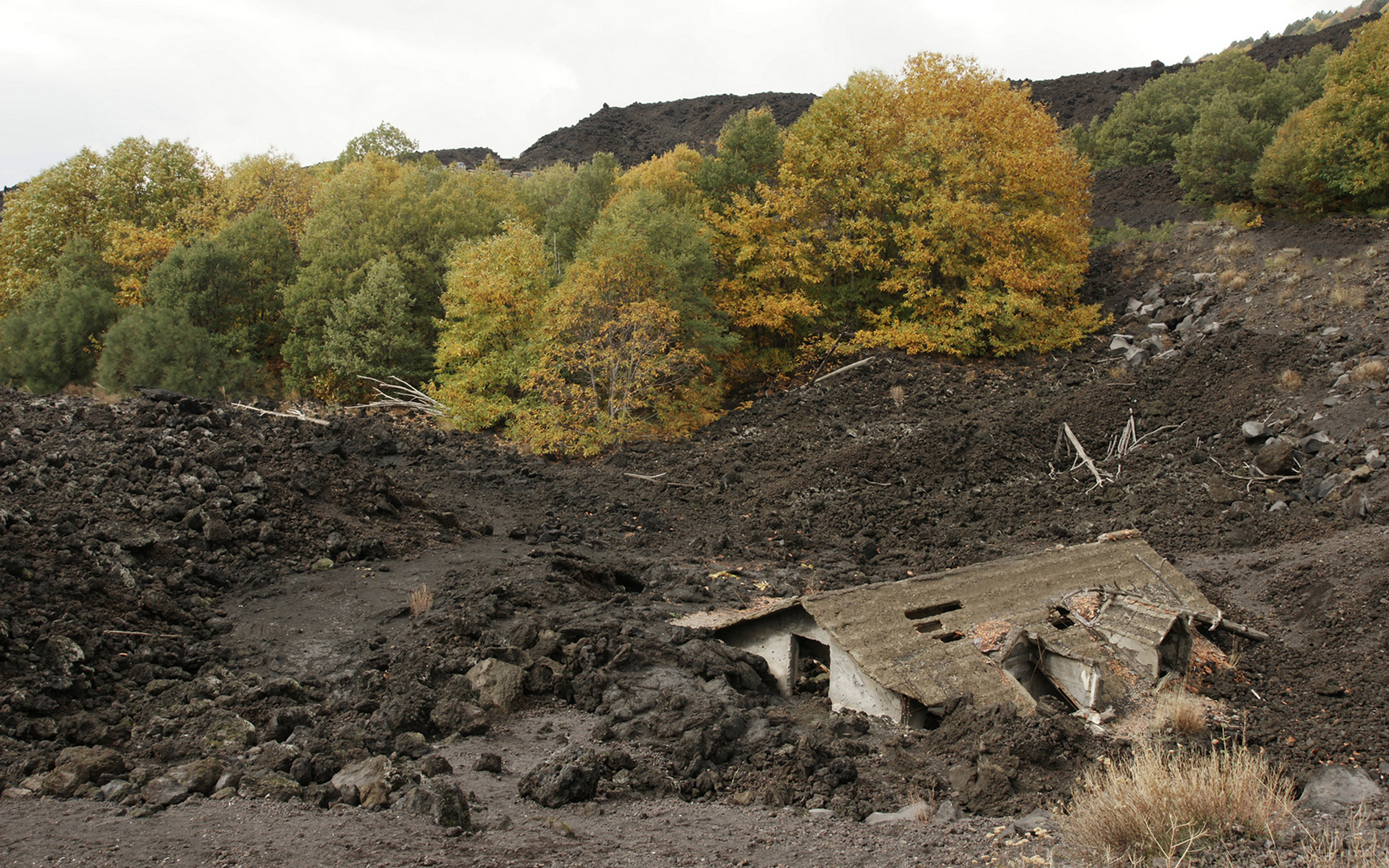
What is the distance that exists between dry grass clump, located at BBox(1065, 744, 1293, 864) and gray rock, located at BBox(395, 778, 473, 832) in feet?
13.0

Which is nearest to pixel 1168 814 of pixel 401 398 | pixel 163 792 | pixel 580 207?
pixel 163 792

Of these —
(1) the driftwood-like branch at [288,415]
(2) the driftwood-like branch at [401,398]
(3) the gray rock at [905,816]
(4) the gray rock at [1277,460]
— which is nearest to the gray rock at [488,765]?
(3) the gray rock at [905,816]

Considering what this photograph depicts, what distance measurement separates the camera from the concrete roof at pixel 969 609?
330 inches

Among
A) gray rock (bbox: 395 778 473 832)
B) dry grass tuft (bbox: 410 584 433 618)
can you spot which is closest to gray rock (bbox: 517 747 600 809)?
gray rock (bbox: 395 778 473 832)

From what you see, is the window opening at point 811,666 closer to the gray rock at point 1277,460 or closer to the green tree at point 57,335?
the gray rock at point 1277,460

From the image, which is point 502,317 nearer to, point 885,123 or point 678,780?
point 885,123

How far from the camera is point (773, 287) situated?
95.4 ft

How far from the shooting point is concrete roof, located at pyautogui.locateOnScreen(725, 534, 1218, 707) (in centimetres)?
838

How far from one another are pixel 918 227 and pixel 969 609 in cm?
1960

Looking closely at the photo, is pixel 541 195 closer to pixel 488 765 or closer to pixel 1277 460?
pixel 1277 460

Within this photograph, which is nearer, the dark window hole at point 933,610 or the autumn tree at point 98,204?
the dark window hole at point 933,610

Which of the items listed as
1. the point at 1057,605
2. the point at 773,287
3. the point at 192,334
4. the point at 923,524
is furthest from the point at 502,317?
the point at 1057,605

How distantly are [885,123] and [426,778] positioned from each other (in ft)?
86.8

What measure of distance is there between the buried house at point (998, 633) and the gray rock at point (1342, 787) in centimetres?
169
